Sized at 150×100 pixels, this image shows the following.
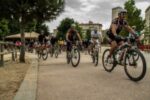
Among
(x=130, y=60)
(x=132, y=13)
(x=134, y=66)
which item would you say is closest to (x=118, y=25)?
(x=130, y=60)

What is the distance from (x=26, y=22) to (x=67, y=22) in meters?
85.0

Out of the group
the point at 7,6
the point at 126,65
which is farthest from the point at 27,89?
the point at 7,6

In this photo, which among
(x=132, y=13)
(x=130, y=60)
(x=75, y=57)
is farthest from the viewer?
(x=132, y=13)

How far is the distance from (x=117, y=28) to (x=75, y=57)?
550 centimetres

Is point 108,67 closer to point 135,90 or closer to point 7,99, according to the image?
point 135,90

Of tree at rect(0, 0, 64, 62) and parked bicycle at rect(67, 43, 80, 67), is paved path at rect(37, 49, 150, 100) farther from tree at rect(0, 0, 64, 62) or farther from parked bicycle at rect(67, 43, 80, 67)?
tree at rect(0, 0, 64, 62)

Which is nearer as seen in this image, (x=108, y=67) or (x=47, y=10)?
(x=108, y=67)

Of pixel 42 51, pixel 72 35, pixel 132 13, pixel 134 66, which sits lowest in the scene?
pixel 134 66

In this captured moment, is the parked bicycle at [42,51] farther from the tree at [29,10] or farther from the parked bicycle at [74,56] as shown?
the parked bicycle at [74,56]

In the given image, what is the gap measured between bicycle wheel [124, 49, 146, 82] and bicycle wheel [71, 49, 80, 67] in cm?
582

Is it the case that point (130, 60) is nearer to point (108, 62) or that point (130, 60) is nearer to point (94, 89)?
point (94, 89)

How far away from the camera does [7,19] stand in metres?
23.2

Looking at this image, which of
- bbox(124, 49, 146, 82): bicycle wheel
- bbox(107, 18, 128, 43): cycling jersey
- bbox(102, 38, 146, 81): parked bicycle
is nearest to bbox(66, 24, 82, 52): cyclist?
bbox(102, 38, 146, 81): parked bicycle

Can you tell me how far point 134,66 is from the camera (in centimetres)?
1048
